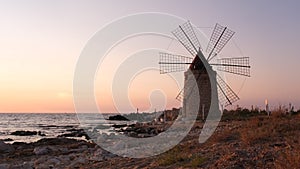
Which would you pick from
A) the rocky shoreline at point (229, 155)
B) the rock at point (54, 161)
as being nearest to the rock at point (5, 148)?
the rocky shoreline at point (229, 155)

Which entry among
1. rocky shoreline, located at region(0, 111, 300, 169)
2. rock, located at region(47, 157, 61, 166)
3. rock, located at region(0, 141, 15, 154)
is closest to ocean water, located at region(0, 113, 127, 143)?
rock, located at region(0, 141, 15, 154)

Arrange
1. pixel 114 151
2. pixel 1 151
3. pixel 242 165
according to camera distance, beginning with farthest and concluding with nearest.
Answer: pixel 1 151, pixel 114 151, pixel 242 165

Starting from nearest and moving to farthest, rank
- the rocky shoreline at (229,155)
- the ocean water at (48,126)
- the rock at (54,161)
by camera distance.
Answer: the rocky shoreline at (229,155) → the rock at (54,161) → the ocean water at (48,126)

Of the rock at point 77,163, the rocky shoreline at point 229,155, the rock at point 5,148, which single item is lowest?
the rock at point 5,148

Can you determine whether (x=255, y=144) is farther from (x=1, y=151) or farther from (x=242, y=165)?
(x=1, y=151)

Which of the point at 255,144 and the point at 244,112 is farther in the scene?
the point at 244,112

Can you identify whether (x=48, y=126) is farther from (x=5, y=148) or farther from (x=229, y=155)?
(x=229, y=155)

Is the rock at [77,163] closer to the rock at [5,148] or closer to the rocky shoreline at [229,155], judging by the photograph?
the rocky shoreline at [229,155]

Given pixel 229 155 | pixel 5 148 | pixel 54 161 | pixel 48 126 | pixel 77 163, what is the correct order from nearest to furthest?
pixel 229 155
pixel 77 163
pixel 54 161
pixel 5 148
pixel 48 126

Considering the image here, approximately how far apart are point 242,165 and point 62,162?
28.2 ft

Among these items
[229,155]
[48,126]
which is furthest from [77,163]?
[48,126]

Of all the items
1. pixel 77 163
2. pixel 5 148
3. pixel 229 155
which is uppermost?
pixel 229 155

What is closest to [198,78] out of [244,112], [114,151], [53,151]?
[244,112]

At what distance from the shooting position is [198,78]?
3531 cm
